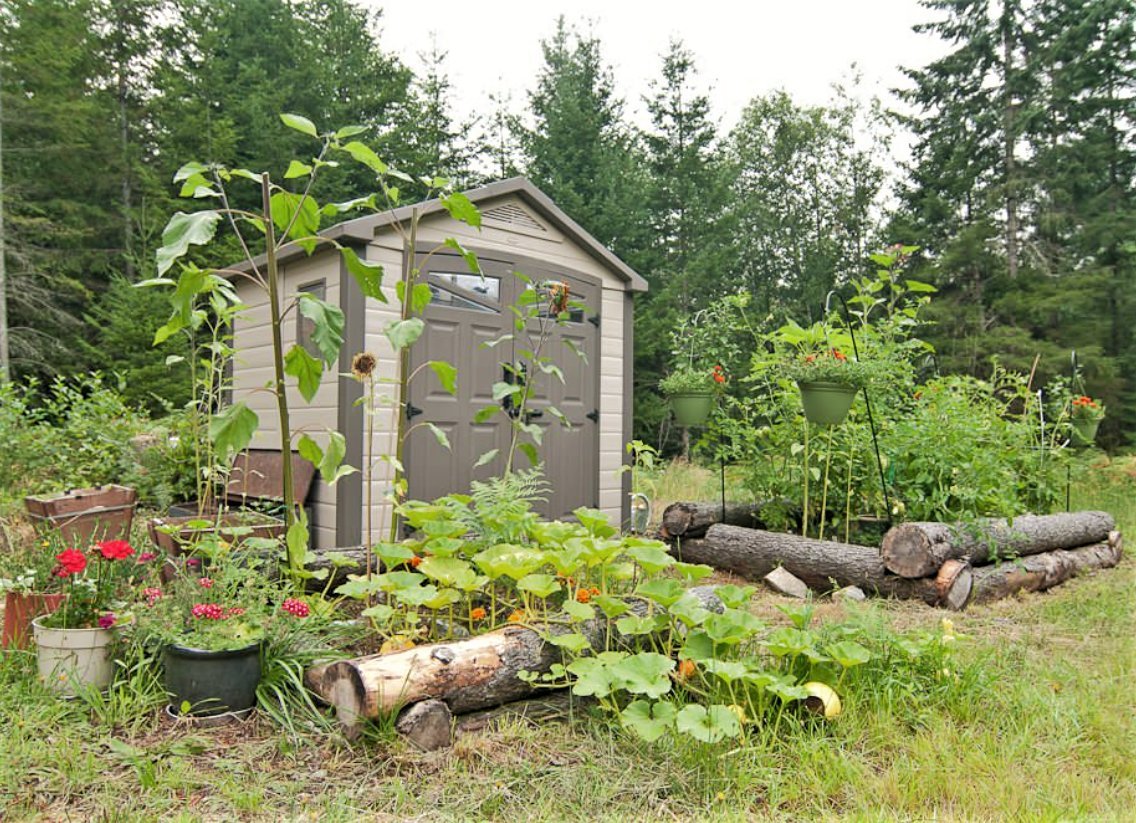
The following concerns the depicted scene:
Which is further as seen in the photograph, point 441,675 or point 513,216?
point 513,216

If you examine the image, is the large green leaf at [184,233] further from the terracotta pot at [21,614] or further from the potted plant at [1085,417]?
the potted plant at [1085,417]

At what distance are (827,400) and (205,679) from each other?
10.2 ft

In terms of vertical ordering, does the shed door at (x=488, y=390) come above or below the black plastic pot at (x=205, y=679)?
above

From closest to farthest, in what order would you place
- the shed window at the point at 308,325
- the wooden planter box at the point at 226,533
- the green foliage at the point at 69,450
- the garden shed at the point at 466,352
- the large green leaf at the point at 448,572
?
1. the large green leaf at the point at 448,572
2. the wooden planter box at the point at 226,533
3. the garden shed at the point at 466,352
4. the shed window at the point at 308,325
5. the green foliage at the point at 69,450

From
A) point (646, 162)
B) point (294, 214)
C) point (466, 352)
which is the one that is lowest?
point (466, 352)

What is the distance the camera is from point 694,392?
478 centimetres

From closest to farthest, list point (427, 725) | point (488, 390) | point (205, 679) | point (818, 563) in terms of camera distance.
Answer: point (427, 725) → point (205, 679) → point (818, 563) → point (488, 390)

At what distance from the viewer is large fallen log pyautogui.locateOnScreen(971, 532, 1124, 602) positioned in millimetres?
4061

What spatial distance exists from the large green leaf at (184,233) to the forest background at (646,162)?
369 inches

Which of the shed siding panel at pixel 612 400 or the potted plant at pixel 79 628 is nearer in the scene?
the potted plant at pixel 79 628

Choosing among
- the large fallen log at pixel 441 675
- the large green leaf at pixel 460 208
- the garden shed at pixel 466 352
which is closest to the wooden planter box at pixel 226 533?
the garden shed at pixel 466 352

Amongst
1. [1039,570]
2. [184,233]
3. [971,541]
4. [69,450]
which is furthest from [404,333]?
[69,450]

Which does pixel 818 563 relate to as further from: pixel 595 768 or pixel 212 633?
pixel 212 633

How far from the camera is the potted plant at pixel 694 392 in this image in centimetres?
478
